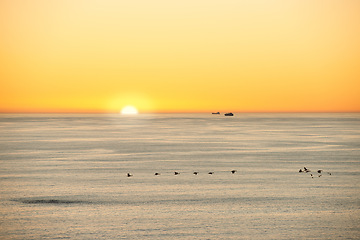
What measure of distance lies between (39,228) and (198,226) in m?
6.80

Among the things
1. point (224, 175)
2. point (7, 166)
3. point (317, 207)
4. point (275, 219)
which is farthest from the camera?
point (7, 166)

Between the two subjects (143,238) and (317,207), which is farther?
(317,207)

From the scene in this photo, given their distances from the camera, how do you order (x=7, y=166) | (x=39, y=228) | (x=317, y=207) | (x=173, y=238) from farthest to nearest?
(x=7, y=166)
(x=317, y=207)
(x=39, y=228)
(x=173, y=238)

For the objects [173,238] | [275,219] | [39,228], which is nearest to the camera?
[173,238]

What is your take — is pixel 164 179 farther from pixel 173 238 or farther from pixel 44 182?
pixel 173 238

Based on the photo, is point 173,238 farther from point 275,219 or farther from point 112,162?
point 112,162

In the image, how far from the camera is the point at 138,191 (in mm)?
29312

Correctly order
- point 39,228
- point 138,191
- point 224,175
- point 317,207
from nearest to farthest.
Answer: point 39,228
point 317,207
point 138,191
point 224,175

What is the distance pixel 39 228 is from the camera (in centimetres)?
2094

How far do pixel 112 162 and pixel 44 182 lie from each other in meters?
12.9

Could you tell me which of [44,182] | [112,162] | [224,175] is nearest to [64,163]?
[112,162]

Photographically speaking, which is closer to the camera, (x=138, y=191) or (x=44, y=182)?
(x=138, y=191)

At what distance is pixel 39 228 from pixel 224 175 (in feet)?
59.1

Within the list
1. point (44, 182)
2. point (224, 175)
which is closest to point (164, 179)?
point (224, 175)
